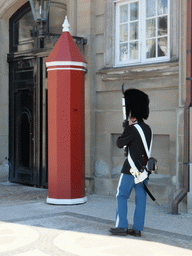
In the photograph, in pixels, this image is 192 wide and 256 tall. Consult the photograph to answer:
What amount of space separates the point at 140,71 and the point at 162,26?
80 cm

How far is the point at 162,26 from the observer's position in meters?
7.53

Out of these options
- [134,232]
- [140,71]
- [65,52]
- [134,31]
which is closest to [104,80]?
[140,71]

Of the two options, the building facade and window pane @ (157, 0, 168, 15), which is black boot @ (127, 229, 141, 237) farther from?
window pane @ (157, 0, 168, 15)

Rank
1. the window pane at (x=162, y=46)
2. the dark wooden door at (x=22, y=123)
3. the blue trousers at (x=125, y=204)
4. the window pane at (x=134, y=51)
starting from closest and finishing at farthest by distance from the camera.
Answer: the blue trousers at (x=125, y=204), the window pane at (x=162, y=46), the window pane at (x=134, y=51), the dark wooden door at (x=22, y=123)

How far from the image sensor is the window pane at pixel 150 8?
7.67 m

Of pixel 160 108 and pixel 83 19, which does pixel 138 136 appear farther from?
pixel 83 19

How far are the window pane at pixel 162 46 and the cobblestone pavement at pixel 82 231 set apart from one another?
2.42 metres

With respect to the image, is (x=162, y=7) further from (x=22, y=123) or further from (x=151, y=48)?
(x=22, y=123)

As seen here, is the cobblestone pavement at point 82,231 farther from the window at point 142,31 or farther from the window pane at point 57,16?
the window pane at point 57,16

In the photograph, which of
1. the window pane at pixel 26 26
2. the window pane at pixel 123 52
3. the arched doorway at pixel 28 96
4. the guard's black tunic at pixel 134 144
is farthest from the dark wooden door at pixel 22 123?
the guard's black tunic at pixel 134 144

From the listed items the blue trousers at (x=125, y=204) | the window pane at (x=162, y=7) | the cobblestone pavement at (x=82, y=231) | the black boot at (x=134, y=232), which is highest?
the window pane at (x=162, y=7)

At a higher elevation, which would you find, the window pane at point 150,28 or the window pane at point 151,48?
the window pane at point 150,28

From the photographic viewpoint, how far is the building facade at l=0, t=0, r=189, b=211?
7.21 meters

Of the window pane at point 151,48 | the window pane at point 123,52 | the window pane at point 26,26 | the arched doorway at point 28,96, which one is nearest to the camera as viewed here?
the window pane at point 151,48
